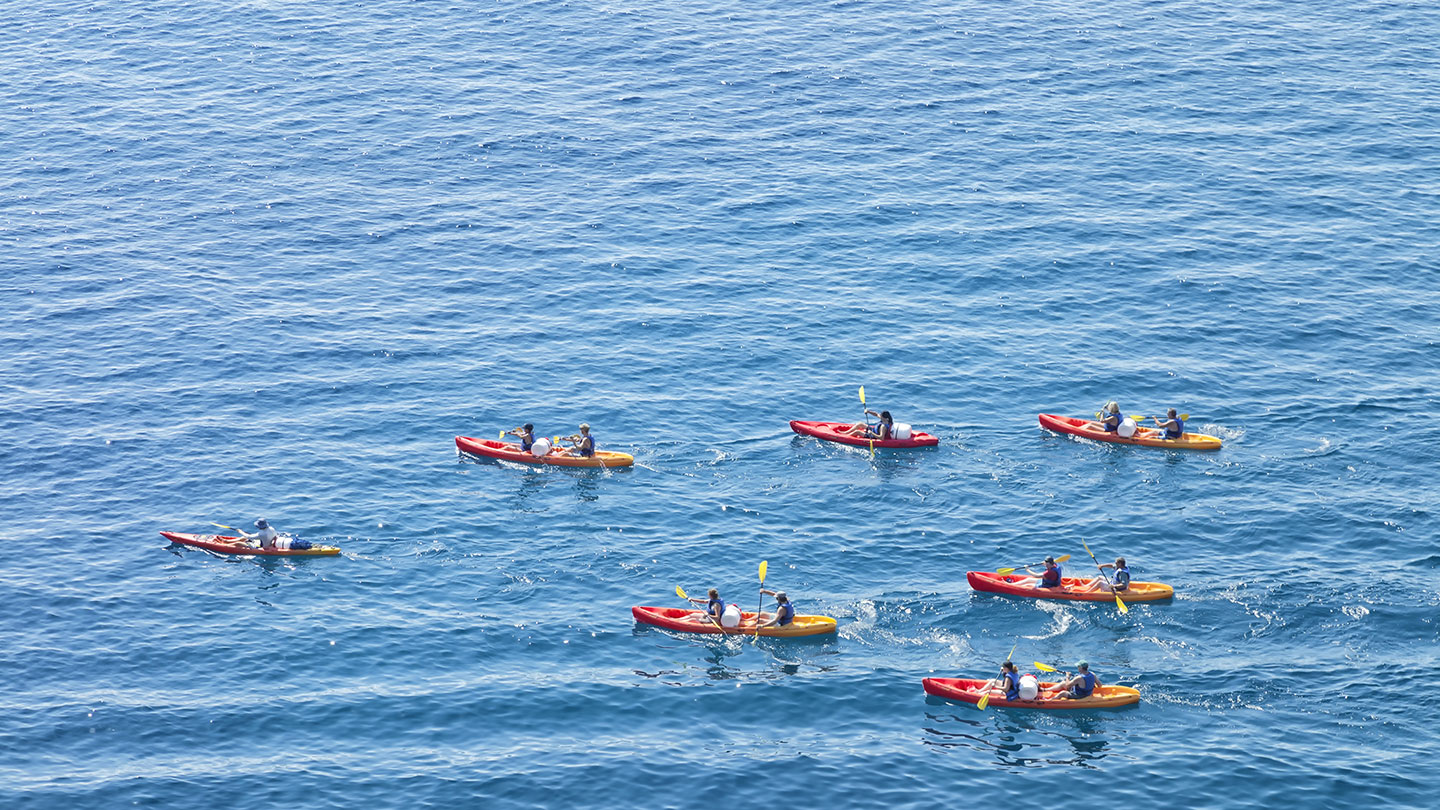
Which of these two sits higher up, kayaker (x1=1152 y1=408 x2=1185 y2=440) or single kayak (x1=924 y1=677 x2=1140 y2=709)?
kayaker (x1=1152 y1=408 x2=1185 y2=440)

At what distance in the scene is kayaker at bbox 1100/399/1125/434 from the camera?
72688 mm

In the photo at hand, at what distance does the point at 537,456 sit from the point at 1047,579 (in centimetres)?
2491

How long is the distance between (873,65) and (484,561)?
61.8 metres

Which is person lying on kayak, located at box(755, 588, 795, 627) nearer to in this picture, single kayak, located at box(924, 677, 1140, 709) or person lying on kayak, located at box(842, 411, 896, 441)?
single kayak, located at box(924, 677, 1140, 709)

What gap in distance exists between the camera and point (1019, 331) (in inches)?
3248

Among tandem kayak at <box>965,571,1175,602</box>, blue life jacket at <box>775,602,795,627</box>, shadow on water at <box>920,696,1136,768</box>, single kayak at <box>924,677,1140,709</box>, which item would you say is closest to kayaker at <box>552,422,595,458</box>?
blue life jacket at <box>775,602,795,627</box>

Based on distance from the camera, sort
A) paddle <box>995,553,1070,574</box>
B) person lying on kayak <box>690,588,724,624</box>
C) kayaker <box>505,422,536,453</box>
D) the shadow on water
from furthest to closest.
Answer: kayaker <box>505,422,536,453</box> → paddle <box>995,553,1070,574</box> → person lying on kayak <box>690,588,724,624</box> → the shadow on water

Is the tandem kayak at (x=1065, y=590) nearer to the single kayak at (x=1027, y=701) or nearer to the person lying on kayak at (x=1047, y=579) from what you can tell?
the person lying on kayak at (x=1047, y=579)

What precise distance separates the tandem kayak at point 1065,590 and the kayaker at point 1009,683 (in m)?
5.67

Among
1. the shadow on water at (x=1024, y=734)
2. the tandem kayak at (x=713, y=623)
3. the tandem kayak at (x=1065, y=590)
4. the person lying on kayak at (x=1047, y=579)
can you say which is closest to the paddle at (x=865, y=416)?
the tandem kayak at (x=1065, y=590)

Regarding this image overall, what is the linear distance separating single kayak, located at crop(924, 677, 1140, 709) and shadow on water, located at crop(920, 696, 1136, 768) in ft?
0.75

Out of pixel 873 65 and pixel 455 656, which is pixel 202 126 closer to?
pixel 873 65

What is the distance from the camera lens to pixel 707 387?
78750 millimetres

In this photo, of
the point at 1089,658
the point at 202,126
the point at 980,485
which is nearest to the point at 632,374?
the point at 980,485
